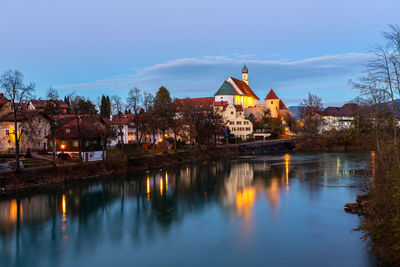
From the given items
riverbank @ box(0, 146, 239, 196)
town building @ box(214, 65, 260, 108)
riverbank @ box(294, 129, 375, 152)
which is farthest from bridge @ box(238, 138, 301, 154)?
town building @ box(214, 65, 260, 108)

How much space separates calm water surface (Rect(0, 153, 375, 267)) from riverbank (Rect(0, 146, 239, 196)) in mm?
2589

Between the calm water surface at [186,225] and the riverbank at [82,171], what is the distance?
259cm

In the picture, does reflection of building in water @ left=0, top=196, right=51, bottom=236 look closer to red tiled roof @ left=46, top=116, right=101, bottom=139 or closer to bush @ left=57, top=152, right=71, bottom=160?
bush @ left=57, top=152, right=71, bottom=160

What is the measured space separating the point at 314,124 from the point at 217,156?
1346 inches

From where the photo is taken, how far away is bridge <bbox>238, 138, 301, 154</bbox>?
80075mm

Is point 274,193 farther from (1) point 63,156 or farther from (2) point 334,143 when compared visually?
(2) point 334,143

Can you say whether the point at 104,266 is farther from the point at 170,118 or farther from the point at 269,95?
the point at 269,95

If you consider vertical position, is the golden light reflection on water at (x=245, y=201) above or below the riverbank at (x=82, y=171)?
below

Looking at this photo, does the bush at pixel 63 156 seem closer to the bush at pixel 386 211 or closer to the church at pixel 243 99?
the bush at pixel 386 211

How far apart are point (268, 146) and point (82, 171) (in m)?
54.4

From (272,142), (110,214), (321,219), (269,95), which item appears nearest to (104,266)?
(110,214)


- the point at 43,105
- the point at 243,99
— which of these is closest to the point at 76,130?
the point at 43,105

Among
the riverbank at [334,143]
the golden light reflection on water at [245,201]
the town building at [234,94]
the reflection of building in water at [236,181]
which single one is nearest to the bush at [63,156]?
the reflection of building in water at [236,181]

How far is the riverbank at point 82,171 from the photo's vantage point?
3272 centimetres
